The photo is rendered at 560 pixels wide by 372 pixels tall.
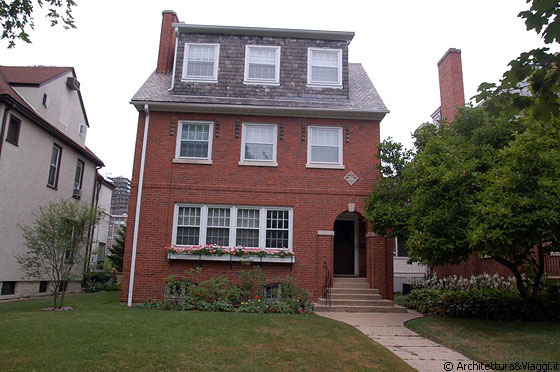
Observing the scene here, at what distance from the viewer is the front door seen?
14961 mm

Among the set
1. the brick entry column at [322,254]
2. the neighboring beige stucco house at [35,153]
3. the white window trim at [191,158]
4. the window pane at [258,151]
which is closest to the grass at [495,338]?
the brick entry column at [322,254]

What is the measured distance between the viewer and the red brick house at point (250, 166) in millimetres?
13148

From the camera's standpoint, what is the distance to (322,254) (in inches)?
523

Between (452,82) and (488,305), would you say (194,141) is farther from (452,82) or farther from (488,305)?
(452,82)

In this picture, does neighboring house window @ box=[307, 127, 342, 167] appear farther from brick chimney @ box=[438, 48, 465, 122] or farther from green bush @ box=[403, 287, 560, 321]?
brick chimney @ box=[438, 48, 465, 122]

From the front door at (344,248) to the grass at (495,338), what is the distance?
4633 mm

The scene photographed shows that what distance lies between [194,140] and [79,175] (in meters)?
9.14

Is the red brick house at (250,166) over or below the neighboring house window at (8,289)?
over

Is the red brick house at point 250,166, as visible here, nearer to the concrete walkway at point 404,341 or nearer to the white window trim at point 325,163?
the white window trim at point 325,163

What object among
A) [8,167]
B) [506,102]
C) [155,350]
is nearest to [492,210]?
[506,102]

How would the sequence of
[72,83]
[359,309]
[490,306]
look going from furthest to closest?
[72,83]
[359,309]
[490,306]

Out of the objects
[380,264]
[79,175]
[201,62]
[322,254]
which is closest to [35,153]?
[79,175]

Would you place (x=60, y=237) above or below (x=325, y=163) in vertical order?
below

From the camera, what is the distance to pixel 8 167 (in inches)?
571
